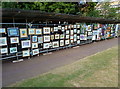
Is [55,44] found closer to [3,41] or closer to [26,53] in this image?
[26,53]

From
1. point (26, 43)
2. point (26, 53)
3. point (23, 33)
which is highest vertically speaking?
point (23, 33)

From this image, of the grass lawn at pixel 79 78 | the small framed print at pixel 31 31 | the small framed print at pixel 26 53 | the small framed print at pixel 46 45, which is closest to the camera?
the grass lawn at pixel 79 78

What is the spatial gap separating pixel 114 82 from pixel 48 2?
370 inches

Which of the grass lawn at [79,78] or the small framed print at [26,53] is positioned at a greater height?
the small framed print at [26,53]

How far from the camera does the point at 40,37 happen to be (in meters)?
6.63

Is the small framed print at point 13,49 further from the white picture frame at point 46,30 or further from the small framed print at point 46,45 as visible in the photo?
the white picture frame at point 46,30

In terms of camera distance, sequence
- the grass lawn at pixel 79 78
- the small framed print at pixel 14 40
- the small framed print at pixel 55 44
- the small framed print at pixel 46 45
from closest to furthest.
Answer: the grass lawn at pixel 79 78, the small framed print at pixel 14 40, the small framed print at pixel 46 45, the small framed print at pixel 55 44

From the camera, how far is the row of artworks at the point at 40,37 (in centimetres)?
553

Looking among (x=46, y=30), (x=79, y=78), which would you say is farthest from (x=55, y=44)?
(x=79, y=78)

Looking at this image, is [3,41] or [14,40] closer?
[3,41]

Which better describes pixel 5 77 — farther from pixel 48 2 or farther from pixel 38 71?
pixel 48 2

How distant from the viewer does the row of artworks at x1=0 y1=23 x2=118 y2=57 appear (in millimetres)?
5532

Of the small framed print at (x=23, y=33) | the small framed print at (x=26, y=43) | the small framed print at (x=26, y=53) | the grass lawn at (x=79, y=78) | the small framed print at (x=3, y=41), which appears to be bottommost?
the grass lawn at (x=79, y=78)

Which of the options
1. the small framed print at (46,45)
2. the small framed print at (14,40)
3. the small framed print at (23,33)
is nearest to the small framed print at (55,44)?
the small framed print at (46,45)
